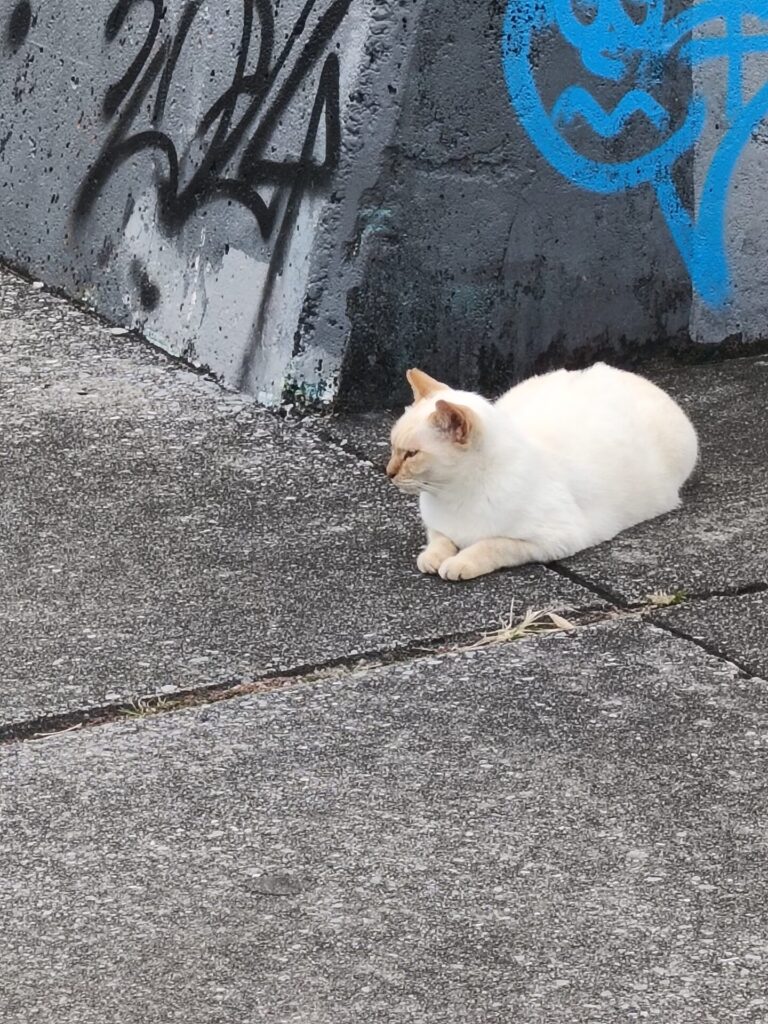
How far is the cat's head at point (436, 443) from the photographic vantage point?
4227 millimetres

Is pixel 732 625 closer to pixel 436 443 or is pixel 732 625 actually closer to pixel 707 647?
pixel 707 647

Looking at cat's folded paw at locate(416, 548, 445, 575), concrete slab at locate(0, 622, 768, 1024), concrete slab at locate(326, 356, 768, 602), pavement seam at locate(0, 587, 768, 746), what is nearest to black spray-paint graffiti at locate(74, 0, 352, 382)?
concrete slab at locate(326, 356, 768, 602)

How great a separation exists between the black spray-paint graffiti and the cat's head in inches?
49.2

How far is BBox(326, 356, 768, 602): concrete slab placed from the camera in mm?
4328

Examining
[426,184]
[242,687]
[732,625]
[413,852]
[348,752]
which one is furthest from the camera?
[426,184]

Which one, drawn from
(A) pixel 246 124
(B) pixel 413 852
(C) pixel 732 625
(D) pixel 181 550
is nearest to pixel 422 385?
(D) pixel 181 550

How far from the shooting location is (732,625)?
13.3ft

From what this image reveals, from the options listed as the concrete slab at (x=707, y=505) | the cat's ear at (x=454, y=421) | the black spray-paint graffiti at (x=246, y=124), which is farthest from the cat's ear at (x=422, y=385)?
the black spray-paint graffiti at (x=246, y=124)

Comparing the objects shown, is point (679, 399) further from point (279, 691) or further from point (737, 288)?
point (279, 691)

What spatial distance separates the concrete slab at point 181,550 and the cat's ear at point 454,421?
1.23ft

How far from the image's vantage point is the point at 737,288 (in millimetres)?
5898

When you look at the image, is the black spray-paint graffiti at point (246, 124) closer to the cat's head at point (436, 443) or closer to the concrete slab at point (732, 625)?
the cat's head at point (436, 443)

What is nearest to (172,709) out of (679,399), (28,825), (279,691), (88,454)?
(279,691)

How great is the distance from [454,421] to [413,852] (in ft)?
4.50
